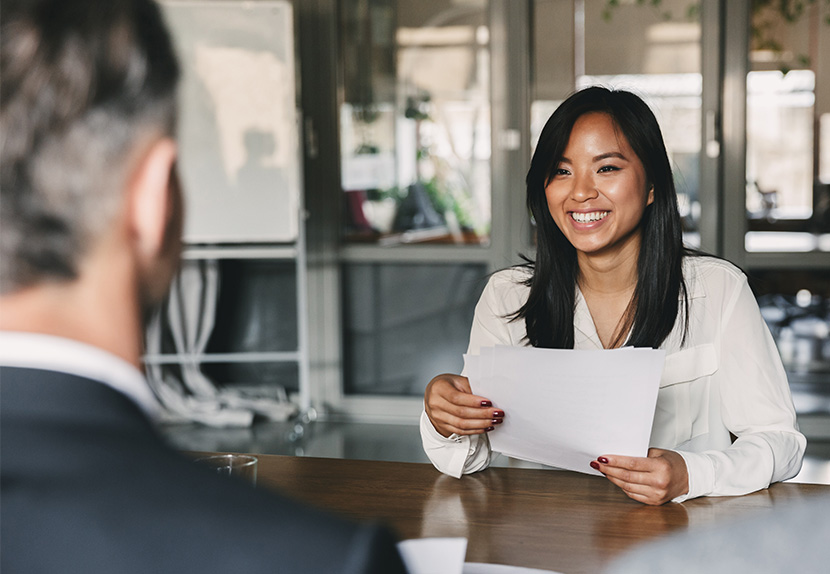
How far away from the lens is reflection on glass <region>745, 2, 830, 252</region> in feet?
12.8

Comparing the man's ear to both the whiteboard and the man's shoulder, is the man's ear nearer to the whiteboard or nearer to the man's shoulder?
the man's shoulder

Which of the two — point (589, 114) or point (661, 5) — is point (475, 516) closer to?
point (589, 114)

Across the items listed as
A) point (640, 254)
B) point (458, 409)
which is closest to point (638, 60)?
point (640, 254)

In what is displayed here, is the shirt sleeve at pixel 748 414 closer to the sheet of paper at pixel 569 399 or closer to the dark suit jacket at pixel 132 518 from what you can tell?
the sheet of paper at pixel 569 399

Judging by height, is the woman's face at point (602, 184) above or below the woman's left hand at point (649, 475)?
above

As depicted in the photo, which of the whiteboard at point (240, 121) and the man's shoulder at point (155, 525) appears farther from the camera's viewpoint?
the whiteboard at point (240, 121)

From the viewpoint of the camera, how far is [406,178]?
427 centimetres

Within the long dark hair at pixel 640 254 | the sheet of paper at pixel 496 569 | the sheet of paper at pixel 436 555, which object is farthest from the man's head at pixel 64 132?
the long dark hair at pixel 640 254

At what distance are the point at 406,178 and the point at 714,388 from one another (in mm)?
2857

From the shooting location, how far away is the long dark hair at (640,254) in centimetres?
162

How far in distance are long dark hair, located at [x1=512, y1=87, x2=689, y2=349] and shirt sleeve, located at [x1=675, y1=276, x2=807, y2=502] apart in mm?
109

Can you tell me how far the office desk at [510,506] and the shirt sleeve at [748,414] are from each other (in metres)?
A: 0.03

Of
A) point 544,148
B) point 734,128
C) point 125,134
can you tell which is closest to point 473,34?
point 734,128

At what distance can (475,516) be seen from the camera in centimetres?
111
